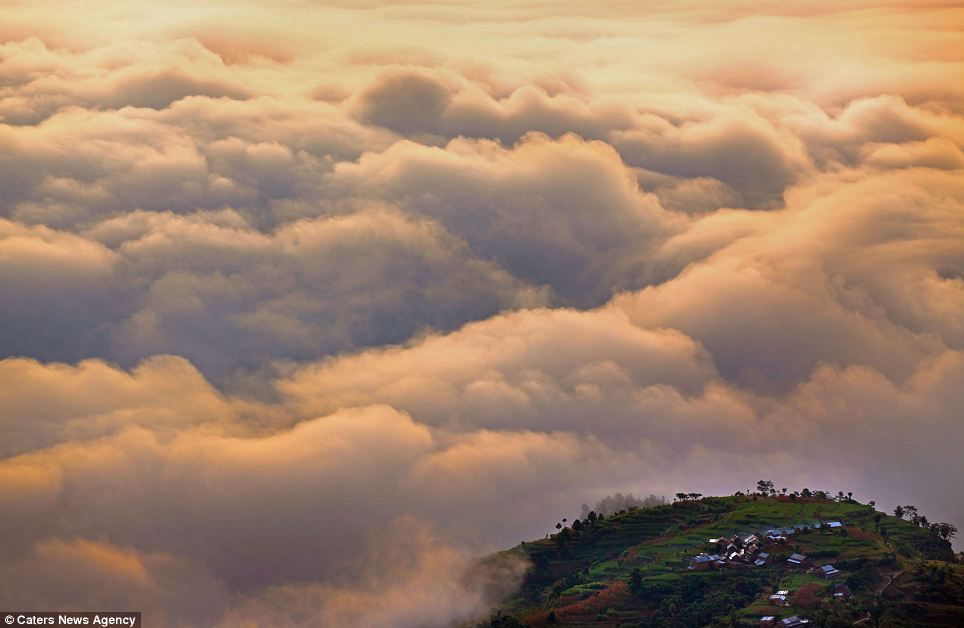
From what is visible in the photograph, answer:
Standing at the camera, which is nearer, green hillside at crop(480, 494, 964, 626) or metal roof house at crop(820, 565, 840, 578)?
green hillside at crop(480, 494, 964, 626)

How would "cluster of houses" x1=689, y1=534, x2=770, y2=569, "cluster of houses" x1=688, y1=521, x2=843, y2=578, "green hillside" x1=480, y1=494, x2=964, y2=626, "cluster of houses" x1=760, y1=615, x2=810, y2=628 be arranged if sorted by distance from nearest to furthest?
"cluster of houses" x1=760, y1=615, x2=810, y2=628 < "green hillside" x1=480, y1=494, x2=964, y2=626 < "cluster of houses" x1=688, y1=521, x2=843, y2=578 < "cluster of houses" x1=689, y1=534, x2=770, y2=569

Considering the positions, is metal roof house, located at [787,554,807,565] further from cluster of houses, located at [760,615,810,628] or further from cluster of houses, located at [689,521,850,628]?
cluster of houses, located at [760,615,810,628]

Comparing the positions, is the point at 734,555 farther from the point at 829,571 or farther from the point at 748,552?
the point at 829,571

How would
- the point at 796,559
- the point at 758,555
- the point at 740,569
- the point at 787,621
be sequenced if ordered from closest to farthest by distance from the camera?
the point at 787,621
the point at 740,569
the point at 796,559
the point at 758,555

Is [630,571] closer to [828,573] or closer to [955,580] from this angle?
[828,573]

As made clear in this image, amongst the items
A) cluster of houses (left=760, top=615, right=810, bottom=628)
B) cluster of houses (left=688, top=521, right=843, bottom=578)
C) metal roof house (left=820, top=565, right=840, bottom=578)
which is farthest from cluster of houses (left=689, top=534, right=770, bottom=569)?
cluster of houses (left=760, top=615, right=810, bottom=628)

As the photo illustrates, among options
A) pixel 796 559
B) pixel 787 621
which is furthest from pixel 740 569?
pixel 787 621

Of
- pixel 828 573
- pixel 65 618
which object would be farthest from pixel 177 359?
pixel 828 573

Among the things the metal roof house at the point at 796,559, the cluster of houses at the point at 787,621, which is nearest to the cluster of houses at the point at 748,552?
the metal roof house at the point at 796,559
